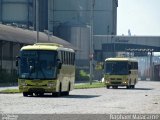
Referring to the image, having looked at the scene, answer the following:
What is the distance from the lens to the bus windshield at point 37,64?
1393 inches

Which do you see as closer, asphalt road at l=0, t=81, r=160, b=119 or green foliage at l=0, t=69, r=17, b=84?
asphalt road at l=0, t=81, r=160, b=119

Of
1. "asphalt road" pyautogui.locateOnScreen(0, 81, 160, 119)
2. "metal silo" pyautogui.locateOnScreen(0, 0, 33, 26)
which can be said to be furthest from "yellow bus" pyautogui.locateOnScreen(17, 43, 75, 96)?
"metal silo" pyautogui.locateOnScreen(0, 0, 33, 26)

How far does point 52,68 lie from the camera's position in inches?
1399

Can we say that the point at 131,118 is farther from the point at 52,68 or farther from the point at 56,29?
the point at 56,29

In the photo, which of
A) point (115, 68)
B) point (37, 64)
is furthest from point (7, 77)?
point (37, 64)

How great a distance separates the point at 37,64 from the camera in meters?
35.6

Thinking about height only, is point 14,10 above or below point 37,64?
above

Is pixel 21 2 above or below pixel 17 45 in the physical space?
above

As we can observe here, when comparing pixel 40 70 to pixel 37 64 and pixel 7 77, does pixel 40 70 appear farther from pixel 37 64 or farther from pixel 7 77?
pixel 7 77

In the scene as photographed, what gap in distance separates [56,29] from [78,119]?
10341 centimetres

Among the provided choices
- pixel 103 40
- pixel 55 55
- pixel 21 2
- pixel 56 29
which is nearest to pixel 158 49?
pixel 103 40

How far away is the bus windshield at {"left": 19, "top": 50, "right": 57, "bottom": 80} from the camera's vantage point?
35375mm

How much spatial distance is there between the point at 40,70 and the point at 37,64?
386 mm

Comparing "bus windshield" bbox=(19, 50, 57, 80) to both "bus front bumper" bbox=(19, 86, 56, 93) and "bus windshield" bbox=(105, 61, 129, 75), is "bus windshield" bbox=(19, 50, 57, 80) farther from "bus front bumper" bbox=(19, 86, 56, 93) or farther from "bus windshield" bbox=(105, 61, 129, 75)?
"bus windshield" bbox=(105, 61, 129, 75)
